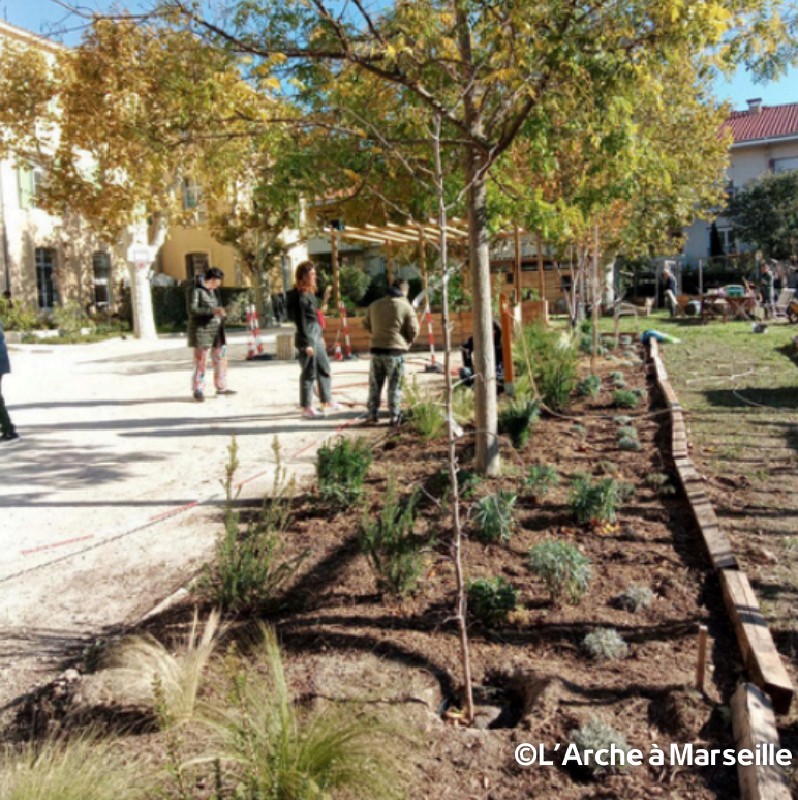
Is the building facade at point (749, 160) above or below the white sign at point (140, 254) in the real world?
above

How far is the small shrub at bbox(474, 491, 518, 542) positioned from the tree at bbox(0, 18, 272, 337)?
3.23 metres

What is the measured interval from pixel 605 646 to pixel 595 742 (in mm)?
709

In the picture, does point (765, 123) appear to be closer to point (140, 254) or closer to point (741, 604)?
point (140, 254)

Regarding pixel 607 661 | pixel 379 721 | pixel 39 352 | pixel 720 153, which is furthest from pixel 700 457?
pixel 39 352

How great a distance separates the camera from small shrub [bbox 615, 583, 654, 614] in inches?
143

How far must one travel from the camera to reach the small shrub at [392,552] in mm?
3695

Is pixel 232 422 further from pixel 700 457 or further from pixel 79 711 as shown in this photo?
pixel 79 711

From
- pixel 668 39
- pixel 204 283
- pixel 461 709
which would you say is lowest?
pixel 461 709

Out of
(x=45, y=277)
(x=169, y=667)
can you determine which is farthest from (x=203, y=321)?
(x=45, y=277)

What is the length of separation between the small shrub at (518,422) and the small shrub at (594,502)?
1.77 metres

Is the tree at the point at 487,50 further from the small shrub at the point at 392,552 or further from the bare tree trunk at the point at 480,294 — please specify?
the small shrub at the point at 392,552

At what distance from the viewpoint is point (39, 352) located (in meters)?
20.8

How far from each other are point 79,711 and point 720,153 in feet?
67.9

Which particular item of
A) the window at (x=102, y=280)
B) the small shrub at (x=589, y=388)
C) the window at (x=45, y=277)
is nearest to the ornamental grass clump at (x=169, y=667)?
the small shrub at (x=589, y=388)
